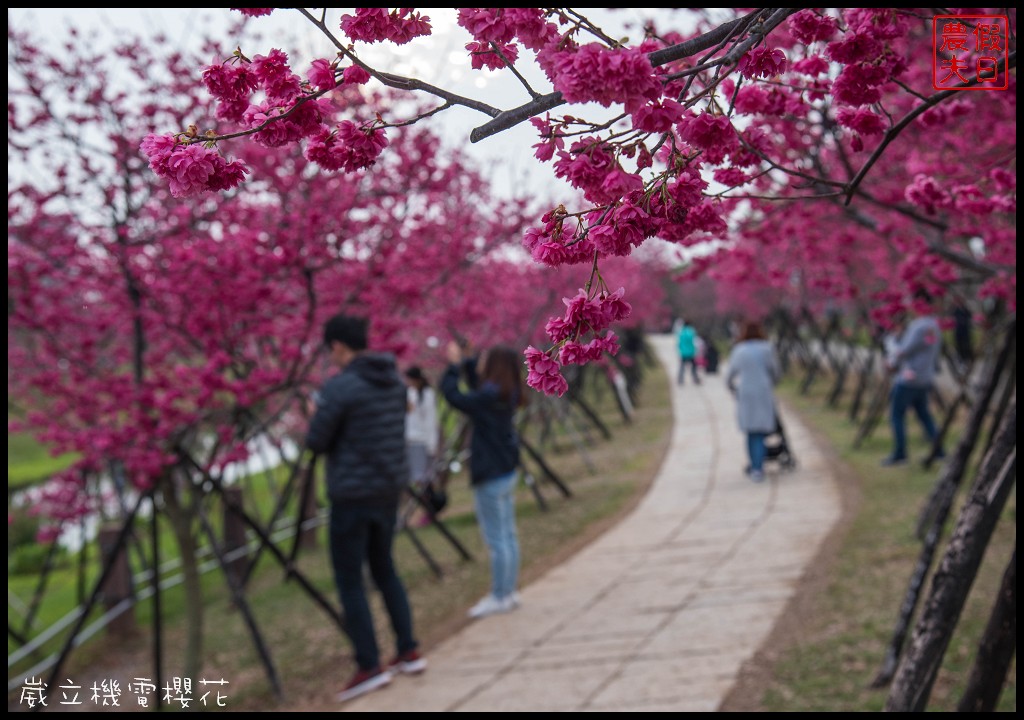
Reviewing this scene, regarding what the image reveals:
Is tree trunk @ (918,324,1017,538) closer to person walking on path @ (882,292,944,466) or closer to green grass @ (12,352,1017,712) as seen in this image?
green grass @ (12,352,1017,712)

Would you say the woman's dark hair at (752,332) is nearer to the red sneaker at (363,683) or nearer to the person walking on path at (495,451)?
the person walking on path at (495,451)

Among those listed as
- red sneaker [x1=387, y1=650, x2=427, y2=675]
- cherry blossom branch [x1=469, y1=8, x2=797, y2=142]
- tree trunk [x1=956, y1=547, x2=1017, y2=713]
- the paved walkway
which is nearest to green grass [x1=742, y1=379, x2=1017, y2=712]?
the paved walkway

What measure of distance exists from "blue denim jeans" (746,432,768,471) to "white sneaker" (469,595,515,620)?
4.01m

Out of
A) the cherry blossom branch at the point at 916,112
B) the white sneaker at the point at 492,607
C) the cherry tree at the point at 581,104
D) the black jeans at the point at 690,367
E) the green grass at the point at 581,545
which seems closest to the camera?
the cherry tree at the point at 581,104

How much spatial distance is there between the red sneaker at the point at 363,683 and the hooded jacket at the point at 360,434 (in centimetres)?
82

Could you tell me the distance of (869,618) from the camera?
475 centimetres

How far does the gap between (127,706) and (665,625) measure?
9.81 ft

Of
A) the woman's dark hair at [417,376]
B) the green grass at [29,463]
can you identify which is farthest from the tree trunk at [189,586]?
the green grass at [29,463]

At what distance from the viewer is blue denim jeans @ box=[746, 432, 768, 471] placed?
9094mm

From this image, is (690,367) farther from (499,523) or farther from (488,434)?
(488,434)

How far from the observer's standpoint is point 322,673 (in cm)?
525

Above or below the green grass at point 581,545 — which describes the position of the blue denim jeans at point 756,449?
above

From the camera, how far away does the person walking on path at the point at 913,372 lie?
8.63m

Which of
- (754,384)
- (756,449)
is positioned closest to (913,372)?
(754,384)
